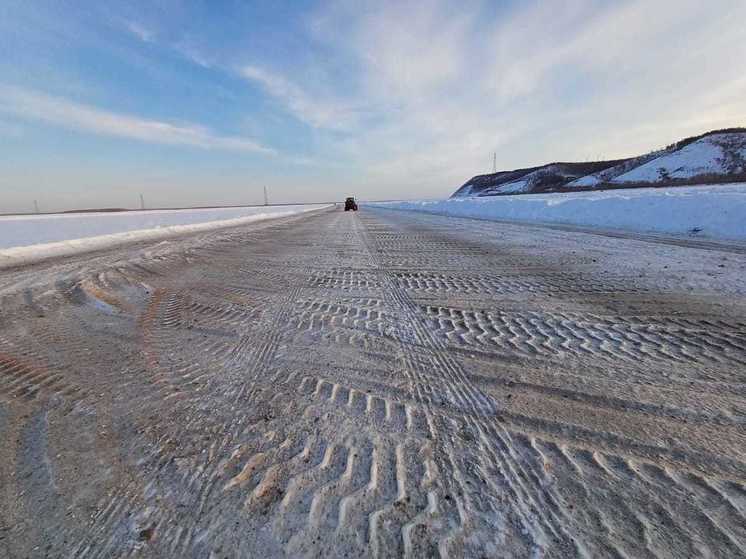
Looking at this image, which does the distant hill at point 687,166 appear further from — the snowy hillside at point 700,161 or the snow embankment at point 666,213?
the snow embankment at point 666,213

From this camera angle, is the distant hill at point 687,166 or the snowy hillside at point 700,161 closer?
the distant hill at point 687,166

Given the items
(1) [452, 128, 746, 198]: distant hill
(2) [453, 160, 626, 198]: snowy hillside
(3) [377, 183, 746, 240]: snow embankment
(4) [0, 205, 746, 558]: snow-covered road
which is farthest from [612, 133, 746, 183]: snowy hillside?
(4) [0, 205, 746, 558]: snow-covered road

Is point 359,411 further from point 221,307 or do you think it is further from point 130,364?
point 221,307

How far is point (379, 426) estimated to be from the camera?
6.81 ft

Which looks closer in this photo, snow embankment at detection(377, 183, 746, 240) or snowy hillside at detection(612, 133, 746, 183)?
snow embankment at detection(377, 183, 746, 240)

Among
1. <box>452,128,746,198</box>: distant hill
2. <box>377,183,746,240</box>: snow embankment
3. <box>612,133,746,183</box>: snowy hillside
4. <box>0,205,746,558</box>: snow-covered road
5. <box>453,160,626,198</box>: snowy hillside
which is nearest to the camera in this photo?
<box>0,205,746,558</box>: snow-covered road

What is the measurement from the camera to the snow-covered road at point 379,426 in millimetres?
1409

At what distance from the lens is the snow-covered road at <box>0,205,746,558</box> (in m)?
1.41

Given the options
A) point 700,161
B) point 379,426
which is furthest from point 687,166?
point 379,426

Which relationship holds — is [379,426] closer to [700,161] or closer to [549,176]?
[700,161]

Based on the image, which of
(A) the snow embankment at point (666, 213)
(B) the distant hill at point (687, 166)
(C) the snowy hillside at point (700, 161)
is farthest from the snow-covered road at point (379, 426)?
(C) the snowy hillside at point (700, 161)

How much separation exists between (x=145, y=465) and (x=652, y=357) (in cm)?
375

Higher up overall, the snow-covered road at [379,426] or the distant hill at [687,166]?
the distant hill at [687,166]

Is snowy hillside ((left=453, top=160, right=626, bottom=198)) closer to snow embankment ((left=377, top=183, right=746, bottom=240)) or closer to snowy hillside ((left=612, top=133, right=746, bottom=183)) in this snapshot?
snowy hillside ((left=612, top=133, right=746, bottom=183))
